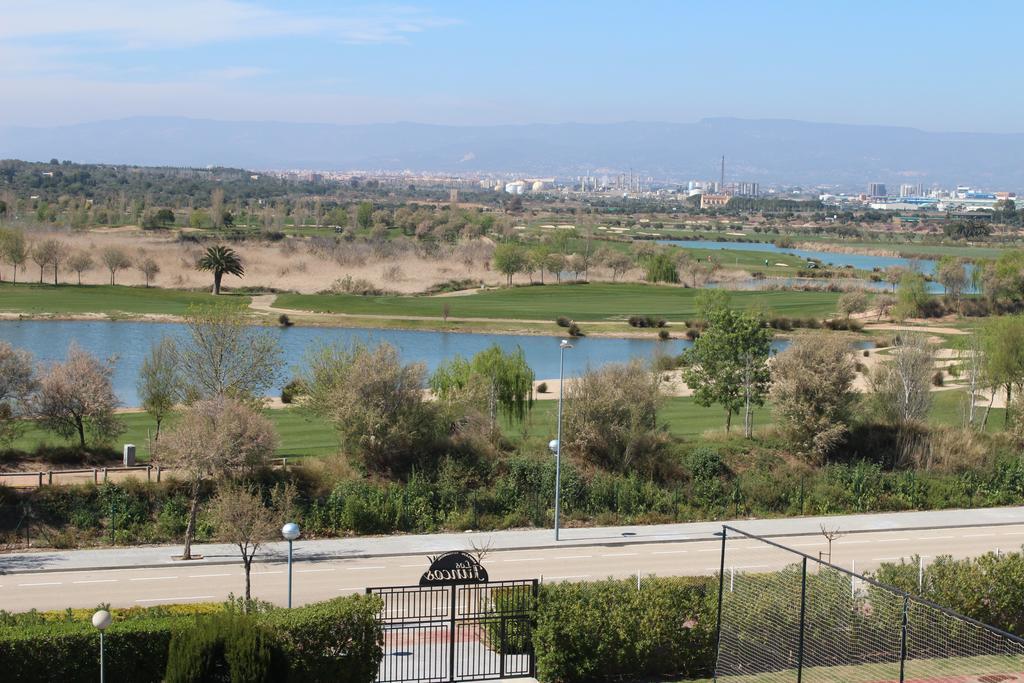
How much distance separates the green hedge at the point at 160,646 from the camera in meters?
16.8

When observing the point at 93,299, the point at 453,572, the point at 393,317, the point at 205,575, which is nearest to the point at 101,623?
the point at 453,572

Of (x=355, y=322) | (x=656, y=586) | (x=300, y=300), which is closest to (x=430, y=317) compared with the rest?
(x=355, y=322)

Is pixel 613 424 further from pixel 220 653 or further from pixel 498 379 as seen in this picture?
pixel 220 653

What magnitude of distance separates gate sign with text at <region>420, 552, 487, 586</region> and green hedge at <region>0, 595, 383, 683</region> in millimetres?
1119

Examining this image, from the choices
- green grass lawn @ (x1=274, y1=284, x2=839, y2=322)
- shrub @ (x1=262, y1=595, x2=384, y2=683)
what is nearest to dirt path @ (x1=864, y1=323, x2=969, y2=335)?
green grass lawn @ (x1=274, y1=284, x2=839, y2=322)

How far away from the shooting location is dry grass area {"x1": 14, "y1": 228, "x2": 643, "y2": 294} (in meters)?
108

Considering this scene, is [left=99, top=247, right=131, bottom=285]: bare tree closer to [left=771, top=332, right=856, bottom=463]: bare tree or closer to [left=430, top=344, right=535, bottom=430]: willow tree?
[left=430, top=344, right=535, bottom=430]: willow tree

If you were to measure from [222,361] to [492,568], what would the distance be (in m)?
14.1

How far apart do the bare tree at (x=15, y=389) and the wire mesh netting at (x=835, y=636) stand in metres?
22.6

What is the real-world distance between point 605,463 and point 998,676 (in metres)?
19.9

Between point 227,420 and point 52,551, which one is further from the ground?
point 227,420

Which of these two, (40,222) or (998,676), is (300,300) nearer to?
(40,222)

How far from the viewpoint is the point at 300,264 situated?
119625mm

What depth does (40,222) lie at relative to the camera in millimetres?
146750
